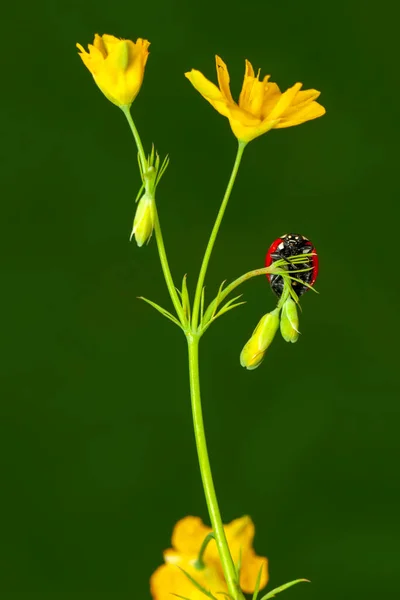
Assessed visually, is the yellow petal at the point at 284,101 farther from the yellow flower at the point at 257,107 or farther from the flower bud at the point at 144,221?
the flower bud at the point at 144,221

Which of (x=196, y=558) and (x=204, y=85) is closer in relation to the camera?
(x=204, y=85)

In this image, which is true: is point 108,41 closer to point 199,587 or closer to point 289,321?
point 289,321

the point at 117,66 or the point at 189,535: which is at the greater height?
the point at 117,66

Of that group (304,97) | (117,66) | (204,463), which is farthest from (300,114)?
(204,463)

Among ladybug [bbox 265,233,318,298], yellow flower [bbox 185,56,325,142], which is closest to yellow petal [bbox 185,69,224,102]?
yellow flower [bbox 185,56,325,142]

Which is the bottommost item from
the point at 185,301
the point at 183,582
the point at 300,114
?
the point at 183,582

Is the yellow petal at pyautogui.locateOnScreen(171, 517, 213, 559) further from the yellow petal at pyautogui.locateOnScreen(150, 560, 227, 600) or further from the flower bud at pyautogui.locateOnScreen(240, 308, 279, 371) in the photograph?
the flower bud at pyautogui.locateOnScreen(240, 308, 279, 371)

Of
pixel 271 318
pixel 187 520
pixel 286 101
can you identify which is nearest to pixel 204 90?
pixel 286 101
